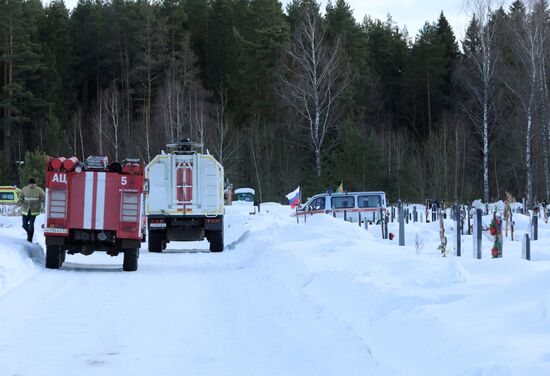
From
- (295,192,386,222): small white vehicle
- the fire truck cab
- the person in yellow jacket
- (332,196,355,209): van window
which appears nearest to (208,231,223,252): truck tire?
the fire truck cab

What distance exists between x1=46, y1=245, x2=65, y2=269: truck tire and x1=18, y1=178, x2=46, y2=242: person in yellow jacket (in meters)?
3.87

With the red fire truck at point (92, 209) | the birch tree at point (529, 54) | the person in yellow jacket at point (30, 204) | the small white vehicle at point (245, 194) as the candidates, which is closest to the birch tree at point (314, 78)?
the small white vehicle at point (245, 194)

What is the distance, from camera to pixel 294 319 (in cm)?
1059

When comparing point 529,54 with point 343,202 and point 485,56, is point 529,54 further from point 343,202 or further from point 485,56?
point 343,202

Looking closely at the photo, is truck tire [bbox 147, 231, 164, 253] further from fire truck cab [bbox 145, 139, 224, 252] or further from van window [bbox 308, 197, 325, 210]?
van window [bbox 308, 197, 325, 210]

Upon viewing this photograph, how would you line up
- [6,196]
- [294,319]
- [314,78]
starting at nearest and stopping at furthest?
[294,319] → [314,78] → [6,196]

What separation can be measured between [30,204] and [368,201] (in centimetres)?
1852

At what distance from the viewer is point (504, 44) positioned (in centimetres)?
5000

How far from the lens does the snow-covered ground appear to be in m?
7.17

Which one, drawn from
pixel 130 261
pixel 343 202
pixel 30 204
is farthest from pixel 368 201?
pixel 130 261

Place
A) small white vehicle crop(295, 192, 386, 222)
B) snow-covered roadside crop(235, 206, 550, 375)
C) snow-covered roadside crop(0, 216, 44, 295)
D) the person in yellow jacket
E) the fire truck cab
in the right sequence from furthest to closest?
small white vehicle crop(295, 192, 386, 222), the fire truck cab, the person in yellow jacket, snow-covered roadside crop(0, 216, 44, 295), snow-covered roadside crop(235, 206, 550, 375)

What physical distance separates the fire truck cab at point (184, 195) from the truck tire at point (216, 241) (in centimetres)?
3

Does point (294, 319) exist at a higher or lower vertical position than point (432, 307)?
lower

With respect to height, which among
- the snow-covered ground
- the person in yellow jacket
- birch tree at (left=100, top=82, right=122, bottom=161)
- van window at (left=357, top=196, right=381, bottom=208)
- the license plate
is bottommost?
the snow-covered ground
